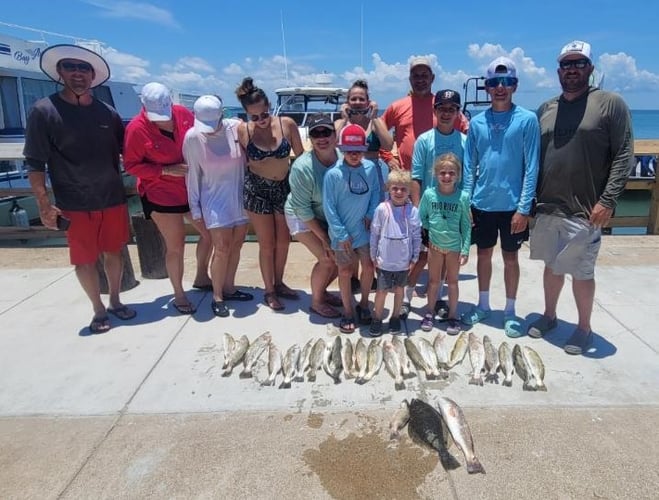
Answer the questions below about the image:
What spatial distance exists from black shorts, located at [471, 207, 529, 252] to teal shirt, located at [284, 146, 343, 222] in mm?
1311

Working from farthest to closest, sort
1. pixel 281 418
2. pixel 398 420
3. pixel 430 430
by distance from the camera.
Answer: pixel 281 418
pixel 398 420
pixel 430 430

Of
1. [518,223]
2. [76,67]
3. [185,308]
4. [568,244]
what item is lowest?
[185,308]

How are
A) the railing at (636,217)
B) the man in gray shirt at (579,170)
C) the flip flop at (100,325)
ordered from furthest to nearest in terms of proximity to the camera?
the railing at (636,217), the flip flop at (100,325), the man in gray shirt at (579,170)

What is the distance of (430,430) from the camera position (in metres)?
2.66

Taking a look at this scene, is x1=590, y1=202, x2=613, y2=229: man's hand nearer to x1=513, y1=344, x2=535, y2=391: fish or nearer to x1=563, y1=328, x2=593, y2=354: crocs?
x1=563, y1=328, x2=593, y2=354: crocs

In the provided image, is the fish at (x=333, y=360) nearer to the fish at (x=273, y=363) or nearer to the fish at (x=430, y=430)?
the fish at (x=273, y=363)

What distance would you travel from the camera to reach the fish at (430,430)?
254 cm

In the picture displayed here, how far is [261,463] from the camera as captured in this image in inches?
99.0

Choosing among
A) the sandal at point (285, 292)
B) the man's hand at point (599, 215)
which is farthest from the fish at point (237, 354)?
the man's hand at point (599, 215)

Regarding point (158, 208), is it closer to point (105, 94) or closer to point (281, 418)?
point (281, 418)

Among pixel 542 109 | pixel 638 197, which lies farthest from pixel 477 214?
pixel 638 197

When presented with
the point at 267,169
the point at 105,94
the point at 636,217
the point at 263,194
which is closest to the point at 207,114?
the point at 267,169

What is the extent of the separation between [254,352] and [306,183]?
146 cm

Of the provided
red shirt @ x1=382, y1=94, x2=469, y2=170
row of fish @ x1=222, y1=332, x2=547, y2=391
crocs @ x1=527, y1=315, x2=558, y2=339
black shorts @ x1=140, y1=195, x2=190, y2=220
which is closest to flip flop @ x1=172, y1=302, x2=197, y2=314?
row of fish @ x1=222, y1=332, x2=547, y2=391
